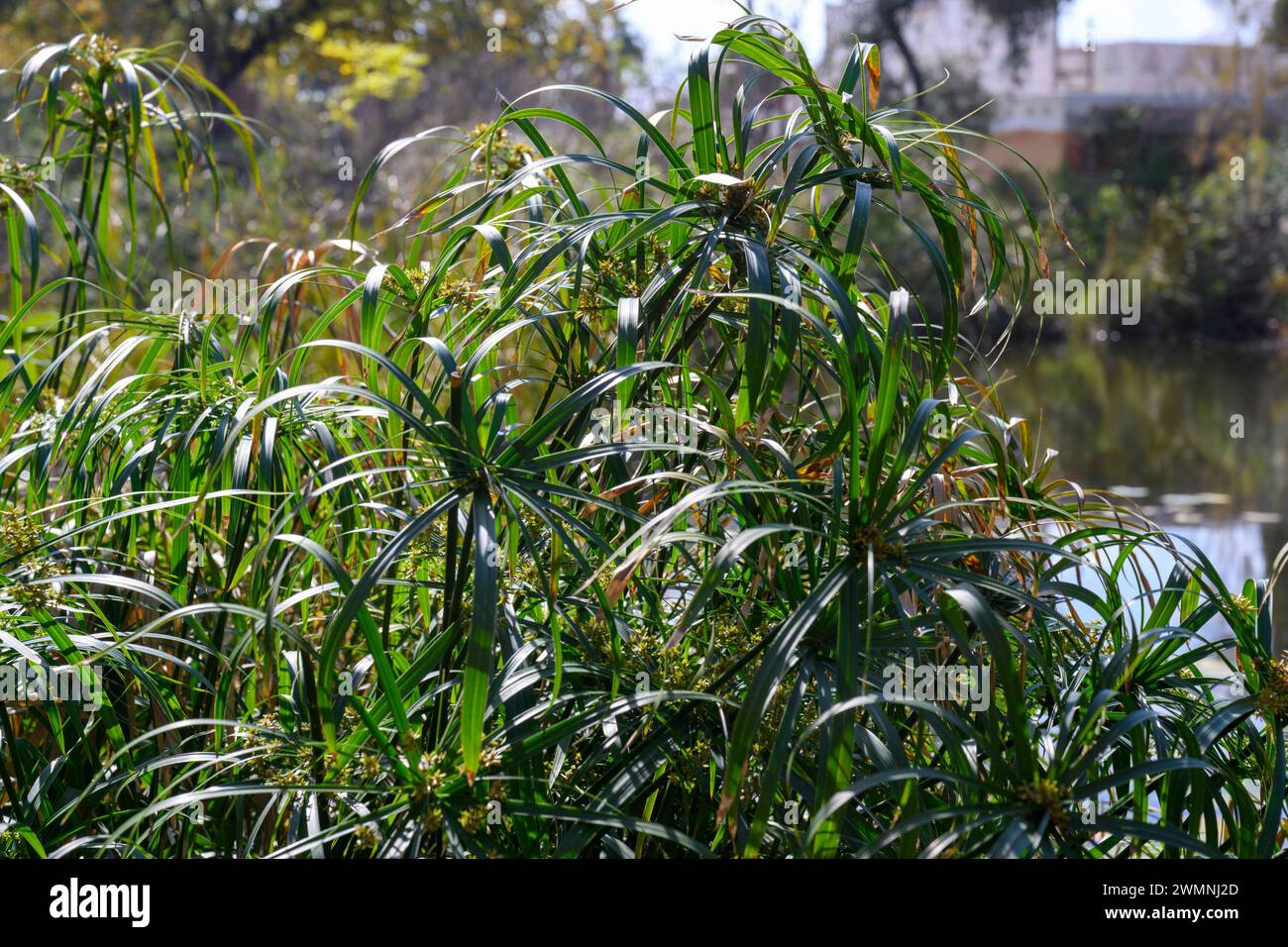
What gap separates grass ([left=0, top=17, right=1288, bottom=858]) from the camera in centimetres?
107

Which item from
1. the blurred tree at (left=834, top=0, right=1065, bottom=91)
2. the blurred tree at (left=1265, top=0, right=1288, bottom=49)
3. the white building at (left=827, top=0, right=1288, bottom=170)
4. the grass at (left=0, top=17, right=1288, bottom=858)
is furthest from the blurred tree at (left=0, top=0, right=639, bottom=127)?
the grass at (left=0, top=17, right=1288, bottom=858)

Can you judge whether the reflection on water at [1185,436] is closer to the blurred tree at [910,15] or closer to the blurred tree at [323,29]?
the blurred tree at [910,15]

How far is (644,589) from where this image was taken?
1.39m

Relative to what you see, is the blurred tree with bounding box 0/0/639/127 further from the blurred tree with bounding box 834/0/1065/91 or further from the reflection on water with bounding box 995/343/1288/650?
the reflection on water with bounding box 995/343/1288/650

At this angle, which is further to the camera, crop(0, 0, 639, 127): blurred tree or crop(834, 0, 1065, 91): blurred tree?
crop(834, 0, 1065, 91): blurred tree

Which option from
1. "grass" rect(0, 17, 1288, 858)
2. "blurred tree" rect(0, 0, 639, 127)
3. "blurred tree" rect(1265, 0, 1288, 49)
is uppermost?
"blurred tree" rect(1265, 0, 1288, 49)

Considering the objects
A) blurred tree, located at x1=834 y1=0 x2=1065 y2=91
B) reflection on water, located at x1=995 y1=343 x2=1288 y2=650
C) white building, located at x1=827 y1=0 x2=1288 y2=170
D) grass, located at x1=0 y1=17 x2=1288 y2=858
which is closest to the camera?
grass, located at x1=0 y1=17 x2=1288 y2=858

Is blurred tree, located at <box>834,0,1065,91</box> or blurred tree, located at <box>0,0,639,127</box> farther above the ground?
blurred tree, located at <box>834,0,1065,91</box>

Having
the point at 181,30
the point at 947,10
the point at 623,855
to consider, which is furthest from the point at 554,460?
the point at 947,10

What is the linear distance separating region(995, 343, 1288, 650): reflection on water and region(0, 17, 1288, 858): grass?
228cm

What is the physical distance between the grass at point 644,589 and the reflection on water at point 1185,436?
2276 millimetres

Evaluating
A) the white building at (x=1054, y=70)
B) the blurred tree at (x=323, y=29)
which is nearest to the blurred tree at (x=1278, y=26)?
the white building at (x=1054, y=70)

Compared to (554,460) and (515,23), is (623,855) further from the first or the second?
(515,23)

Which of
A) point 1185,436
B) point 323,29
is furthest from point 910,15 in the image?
point 1185,436
